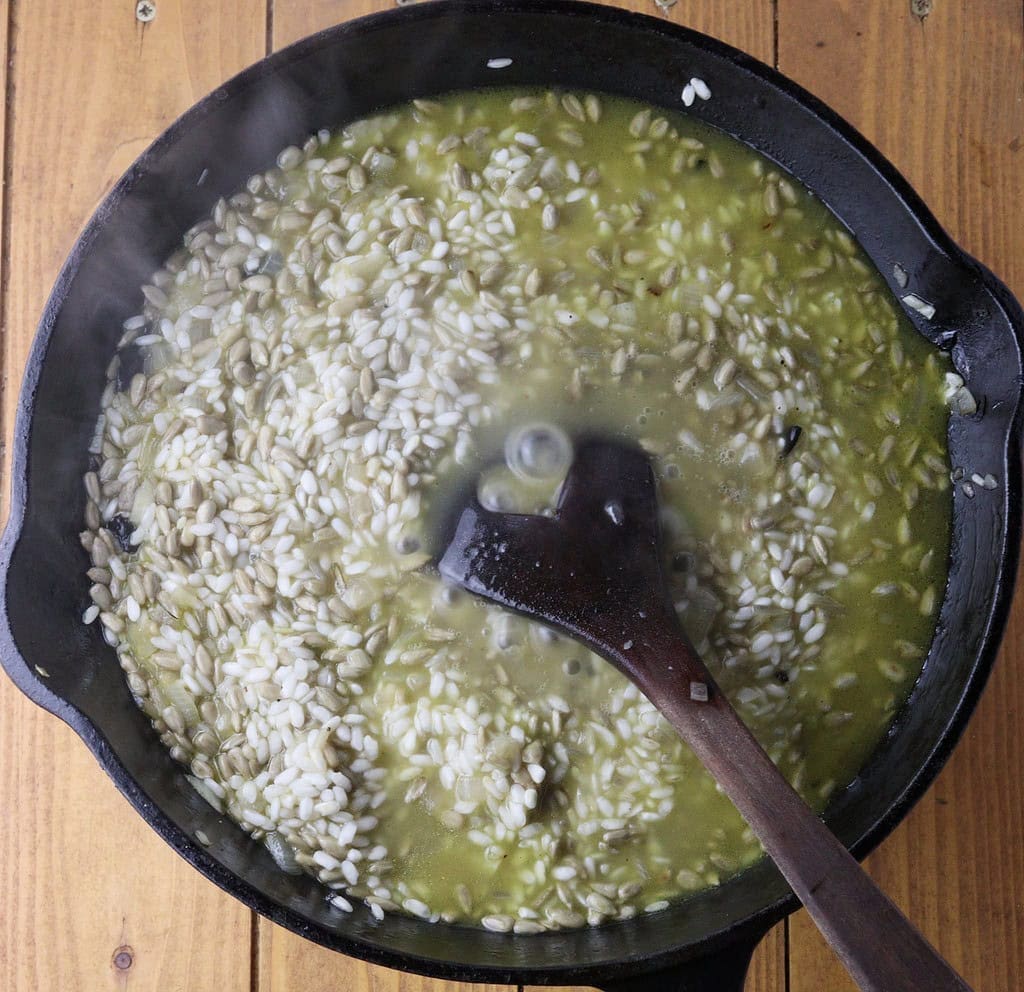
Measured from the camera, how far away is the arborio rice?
1711mm

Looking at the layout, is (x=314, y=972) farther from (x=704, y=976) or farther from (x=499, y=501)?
(x=499, y=501)

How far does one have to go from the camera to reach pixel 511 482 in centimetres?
174

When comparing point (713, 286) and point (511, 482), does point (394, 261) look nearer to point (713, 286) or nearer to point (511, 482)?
point (511, 482)

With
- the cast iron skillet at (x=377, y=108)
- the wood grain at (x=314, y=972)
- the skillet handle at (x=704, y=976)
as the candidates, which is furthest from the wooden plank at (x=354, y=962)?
the skillet handle at (x=704, y=976)

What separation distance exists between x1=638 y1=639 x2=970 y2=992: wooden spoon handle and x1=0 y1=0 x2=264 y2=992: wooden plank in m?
0.98

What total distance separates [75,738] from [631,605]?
107cm

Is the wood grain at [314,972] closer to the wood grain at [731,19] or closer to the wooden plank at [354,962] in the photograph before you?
the wooden plank at [354,962]

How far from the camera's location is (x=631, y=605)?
158cm

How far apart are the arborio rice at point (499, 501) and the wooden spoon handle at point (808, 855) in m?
0.23

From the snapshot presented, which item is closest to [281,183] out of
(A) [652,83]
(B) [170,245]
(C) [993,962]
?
(B) [170,245]

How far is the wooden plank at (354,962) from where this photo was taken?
1.93 meters

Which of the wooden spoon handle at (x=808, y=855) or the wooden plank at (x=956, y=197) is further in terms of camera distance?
the wooden plank at (x=956, y=197)

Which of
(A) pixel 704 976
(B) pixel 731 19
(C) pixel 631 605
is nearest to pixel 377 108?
(B) pixel 731 19

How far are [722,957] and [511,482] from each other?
78cm
